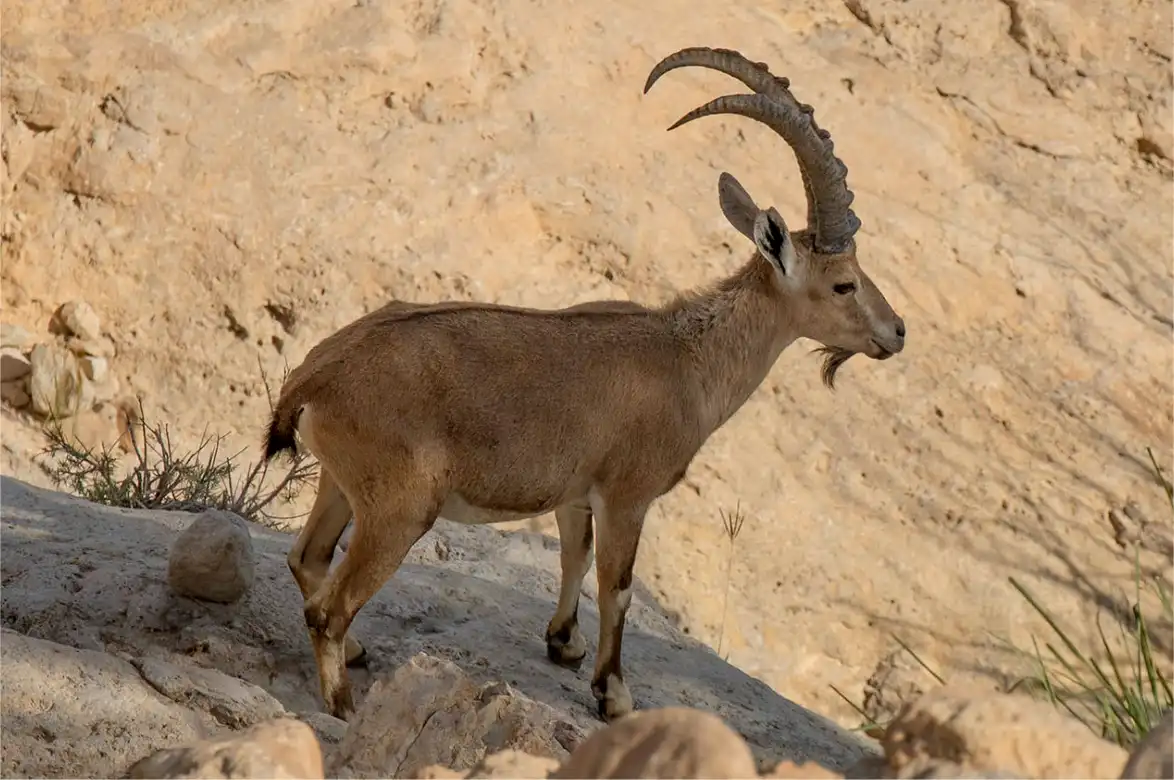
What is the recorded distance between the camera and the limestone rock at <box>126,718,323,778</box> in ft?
8.86

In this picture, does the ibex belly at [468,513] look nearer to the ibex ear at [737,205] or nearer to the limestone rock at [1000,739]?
the ibex ear at [737,205]

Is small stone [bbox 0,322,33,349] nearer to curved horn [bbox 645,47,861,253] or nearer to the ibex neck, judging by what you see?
the ibex neck

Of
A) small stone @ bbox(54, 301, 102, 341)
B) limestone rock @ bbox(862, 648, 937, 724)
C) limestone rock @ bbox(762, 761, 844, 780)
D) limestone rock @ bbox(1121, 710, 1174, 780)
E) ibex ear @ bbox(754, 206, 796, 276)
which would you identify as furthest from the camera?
small stone @ bbox(54, 301, 102, 341)

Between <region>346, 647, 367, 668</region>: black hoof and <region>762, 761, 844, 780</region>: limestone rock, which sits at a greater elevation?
<region>762, 761, 844, 780</region>: limestone rock

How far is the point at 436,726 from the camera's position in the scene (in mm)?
3979

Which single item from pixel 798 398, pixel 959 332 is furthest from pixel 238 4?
pixel 959 332

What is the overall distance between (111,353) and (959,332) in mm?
5885

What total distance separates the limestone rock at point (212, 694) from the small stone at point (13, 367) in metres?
5.81

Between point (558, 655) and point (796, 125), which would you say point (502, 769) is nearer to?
point (558, 655)

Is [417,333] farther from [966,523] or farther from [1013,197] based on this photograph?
[1013,197]

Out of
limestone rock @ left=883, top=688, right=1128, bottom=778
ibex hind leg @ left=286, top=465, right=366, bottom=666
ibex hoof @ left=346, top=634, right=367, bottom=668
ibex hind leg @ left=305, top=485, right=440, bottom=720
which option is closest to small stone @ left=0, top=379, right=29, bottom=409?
ibex hind leg @ left=286, top=465, right=366, bottom=666

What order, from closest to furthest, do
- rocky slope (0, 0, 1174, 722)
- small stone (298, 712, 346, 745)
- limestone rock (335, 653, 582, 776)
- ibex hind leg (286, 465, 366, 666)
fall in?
1. limestone rock (335, 653, 582, 776)
2. small stone (298, 712, 346, 745)
3. ibex hind leg (286, 465, 366, 666)
4. rocky slope (0, 0, 1174, 722)

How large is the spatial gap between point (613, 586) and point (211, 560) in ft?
5.10

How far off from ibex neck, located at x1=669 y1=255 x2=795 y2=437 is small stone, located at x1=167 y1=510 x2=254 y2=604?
6.25 feet
